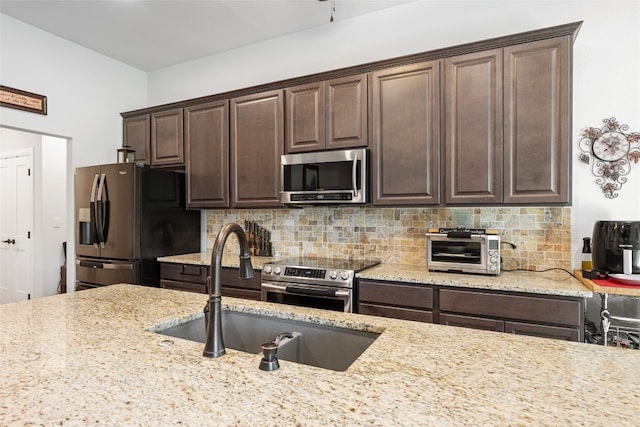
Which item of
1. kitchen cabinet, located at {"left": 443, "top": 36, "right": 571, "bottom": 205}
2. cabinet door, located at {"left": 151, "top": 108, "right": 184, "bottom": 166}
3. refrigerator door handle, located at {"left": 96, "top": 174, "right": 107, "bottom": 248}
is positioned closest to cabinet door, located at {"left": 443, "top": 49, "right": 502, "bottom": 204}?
kitchen cabinet, located at {"left": 443, "top": 36, "right": 571, "bottom": 205}

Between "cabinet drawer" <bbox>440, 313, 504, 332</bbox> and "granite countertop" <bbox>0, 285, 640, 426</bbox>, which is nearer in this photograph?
"granite countertop" <bbox>0, 285, 640, 426</bbox>

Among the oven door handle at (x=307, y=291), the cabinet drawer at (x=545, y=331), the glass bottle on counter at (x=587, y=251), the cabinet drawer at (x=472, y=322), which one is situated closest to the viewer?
the cabinet drawer at (x=545, y=331)

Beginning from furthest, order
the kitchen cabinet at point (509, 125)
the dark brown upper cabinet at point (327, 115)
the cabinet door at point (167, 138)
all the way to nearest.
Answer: the cabinet door at point (167, 138)
the dark brown upper cabinet at point (327, 115)
the kitchen cabinet at point (509, 125)

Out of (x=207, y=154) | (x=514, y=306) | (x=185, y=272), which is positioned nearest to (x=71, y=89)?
(x=207, y=154)

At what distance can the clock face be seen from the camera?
7.73 ft

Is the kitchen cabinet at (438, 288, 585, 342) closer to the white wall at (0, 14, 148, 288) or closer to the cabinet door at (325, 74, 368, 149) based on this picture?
the cabinet door at (325, 74, 368, 149)

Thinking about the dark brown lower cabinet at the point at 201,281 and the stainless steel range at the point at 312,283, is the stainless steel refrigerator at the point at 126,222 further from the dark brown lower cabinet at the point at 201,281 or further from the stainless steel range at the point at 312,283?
the stainless steel range at the point at 312,283

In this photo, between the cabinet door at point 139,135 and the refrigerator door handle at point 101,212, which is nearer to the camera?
the refrigerator door handle at point 101,212

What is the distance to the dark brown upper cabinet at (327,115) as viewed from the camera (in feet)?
9.16

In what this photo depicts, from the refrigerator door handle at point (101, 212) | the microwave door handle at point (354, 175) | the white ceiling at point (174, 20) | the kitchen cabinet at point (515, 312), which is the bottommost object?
the kitchen cabinet at point (515, 312)

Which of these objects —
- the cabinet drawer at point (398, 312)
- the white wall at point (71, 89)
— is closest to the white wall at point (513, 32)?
the cabinet drawer at point (398, 312)

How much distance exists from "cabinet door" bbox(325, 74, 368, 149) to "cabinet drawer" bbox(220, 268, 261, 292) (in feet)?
4.08

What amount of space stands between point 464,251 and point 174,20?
3.23 meters

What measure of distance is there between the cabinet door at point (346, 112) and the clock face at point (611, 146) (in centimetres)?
158
